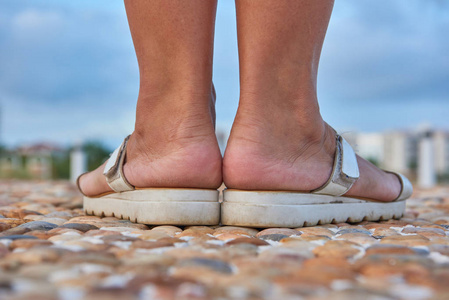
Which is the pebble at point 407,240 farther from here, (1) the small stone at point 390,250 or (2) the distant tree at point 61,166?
(2) the distant tree at point 61,166

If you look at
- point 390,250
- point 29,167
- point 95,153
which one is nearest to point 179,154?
point 390,250

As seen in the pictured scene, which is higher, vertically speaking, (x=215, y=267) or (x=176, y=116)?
(x=176, y=116)

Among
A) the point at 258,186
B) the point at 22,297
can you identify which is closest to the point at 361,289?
the point at 22,297

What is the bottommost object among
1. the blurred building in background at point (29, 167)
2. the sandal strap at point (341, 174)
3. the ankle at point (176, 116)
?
the blurred building in background at point (29, 167)

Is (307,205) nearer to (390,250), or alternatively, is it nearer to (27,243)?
(390,250)

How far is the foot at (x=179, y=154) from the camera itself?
40.3 inches

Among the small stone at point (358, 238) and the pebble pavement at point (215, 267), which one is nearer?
the pebble pavement at point (215, 267)

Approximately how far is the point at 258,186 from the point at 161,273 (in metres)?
0.51

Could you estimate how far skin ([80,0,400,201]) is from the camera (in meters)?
0.97

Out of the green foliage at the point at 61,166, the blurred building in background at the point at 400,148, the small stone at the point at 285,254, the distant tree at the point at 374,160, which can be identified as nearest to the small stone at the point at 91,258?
the small stone at the point at 285,254

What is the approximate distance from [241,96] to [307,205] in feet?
1.02

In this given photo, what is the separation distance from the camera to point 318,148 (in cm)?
110

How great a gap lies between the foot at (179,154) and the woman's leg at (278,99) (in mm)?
47

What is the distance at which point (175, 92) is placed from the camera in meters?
1.03
